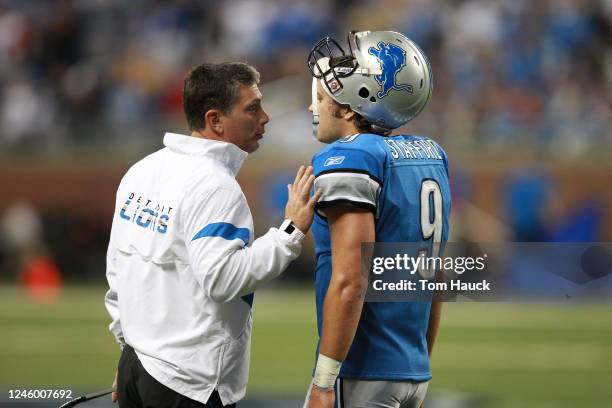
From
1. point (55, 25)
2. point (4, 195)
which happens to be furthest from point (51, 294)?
point (55, 25)

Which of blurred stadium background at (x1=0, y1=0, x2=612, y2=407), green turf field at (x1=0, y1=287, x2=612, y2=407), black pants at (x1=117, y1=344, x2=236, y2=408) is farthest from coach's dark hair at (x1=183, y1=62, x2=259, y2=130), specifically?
blurred stadium background at (x1=0, y1=0, x2=612, y2=407)

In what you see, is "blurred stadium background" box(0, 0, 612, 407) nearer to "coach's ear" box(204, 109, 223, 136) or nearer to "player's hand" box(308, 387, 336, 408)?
"coach's ear" box(204, 109, 223, 136)

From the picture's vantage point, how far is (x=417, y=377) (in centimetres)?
311

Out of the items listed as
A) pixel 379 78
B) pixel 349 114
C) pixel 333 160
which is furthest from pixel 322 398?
pixel 379 78

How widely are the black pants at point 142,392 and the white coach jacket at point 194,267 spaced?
0.02 meters

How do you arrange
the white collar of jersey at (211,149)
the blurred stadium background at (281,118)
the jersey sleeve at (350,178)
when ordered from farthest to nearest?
1. the blurred stadium background at (281,118)
2. the white collar of jersey at (211,149)
3. the jersey sleeve at (350,178)

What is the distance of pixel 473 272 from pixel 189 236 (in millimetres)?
1092

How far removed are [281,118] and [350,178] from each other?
11.6 metres

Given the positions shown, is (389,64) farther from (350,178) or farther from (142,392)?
(142,392)

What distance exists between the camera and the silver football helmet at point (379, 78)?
314cm

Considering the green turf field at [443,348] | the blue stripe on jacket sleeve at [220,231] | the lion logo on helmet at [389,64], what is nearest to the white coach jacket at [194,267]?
the blue stripe on jacket sleeve at [220,231]

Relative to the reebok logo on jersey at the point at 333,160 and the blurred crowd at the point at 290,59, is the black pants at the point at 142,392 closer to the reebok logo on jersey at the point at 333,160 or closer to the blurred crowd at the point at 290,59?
the reebok logo on jersey at the point at 333,160

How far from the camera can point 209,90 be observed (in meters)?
3.32

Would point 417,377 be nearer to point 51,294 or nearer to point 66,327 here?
point 66,327
